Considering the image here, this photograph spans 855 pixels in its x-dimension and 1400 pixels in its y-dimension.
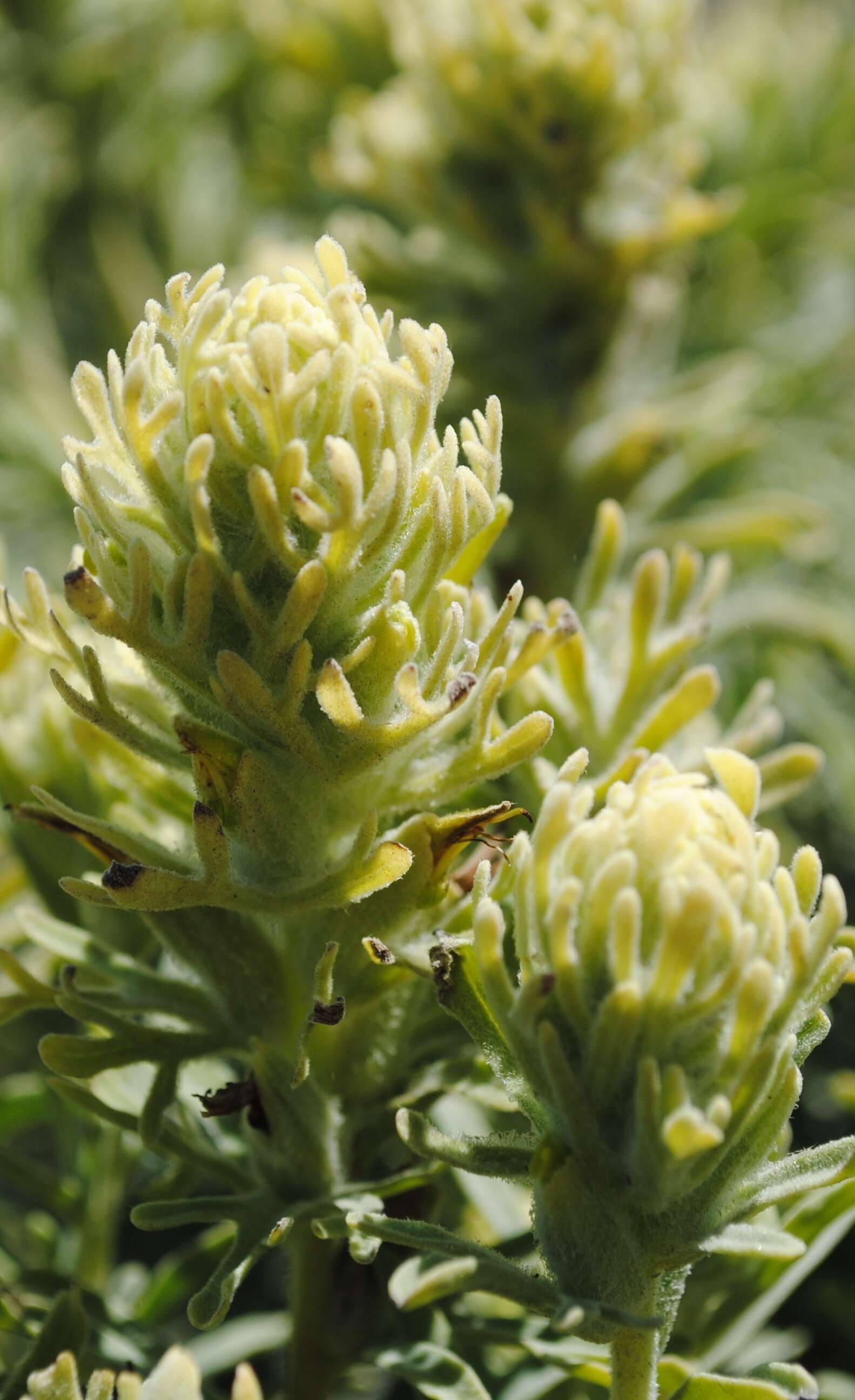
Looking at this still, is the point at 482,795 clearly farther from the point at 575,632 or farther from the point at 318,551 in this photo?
the point at 318,551

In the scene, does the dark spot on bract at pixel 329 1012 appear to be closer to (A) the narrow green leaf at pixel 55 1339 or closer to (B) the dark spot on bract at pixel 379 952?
(B) the dark spot on bract at pixel 379 952

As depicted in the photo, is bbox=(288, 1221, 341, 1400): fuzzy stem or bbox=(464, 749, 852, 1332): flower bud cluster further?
bbox=(288, 1221, 341, 1400): fuzzy stem

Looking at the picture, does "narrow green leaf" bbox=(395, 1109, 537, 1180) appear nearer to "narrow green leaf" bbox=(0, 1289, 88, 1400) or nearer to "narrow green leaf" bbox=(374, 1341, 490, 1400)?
"narrow green leaf" bbox=(374, 1341, 490, 1400)

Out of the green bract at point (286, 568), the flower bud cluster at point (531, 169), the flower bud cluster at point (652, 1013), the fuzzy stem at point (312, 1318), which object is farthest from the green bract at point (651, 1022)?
the flower bud cluster at point (531, 169)

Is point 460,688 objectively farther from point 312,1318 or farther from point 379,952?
point 312,1318

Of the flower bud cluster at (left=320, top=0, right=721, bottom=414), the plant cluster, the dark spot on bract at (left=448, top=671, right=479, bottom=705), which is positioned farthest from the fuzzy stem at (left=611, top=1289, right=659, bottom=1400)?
the flower bud cluster at (left=320, top=0, right=721, bottom=414)

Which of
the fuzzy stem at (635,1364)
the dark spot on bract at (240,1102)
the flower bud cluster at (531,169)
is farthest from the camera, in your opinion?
→ the flower bud cluster at (531,169)

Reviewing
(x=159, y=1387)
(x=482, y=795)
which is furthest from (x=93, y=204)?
(x=159, y=1387)

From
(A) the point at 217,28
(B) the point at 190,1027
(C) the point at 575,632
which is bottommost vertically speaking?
(B) the point at 190,1027
